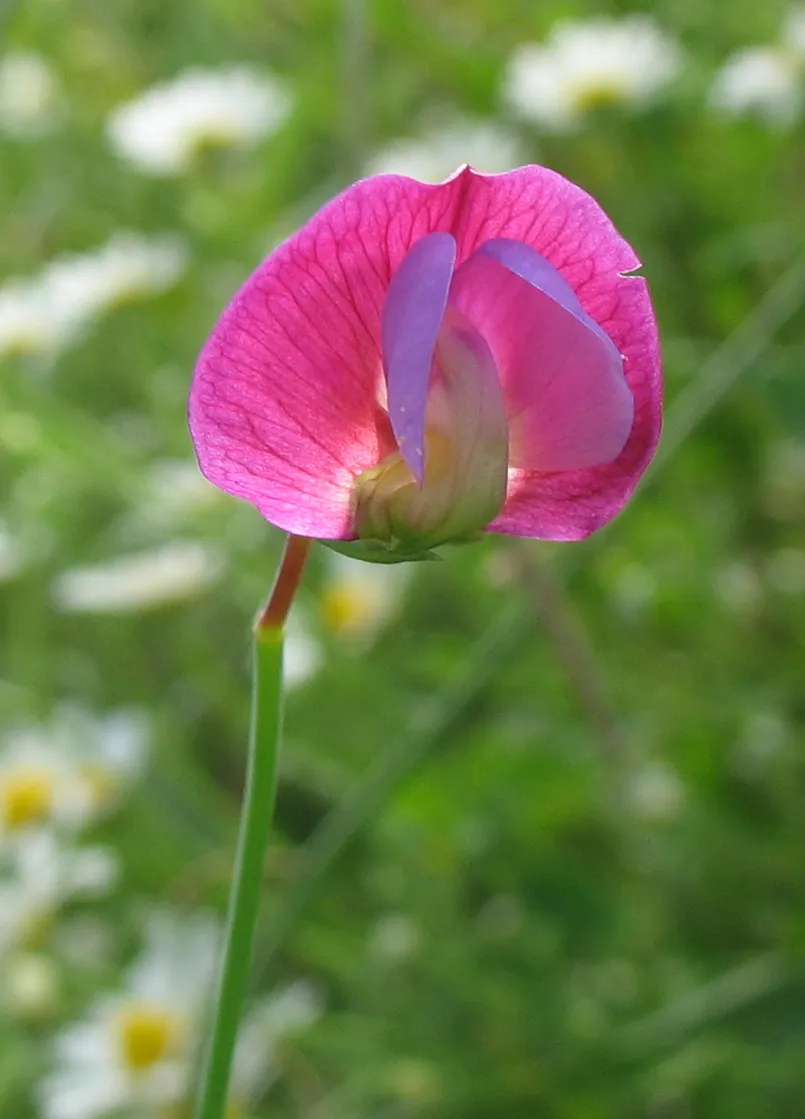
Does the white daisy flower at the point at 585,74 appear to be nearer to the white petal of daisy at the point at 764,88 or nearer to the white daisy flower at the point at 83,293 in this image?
the white petal of daisy at the point at 764,88

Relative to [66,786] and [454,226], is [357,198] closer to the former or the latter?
[454,226]

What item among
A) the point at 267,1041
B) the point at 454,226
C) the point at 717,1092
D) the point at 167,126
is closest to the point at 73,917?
the point at 267,1041

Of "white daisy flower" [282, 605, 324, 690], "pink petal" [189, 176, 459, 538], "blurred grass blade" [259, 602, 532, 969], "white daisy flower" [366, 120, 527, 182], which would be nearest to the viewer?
"pink petal" [189, 176, 459, 538]

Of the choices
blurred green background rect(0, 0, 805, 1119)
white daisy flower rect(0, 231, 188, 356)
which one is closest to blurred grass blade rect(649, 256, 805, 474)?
blurred green background rect(0, 0, 805, 1119)

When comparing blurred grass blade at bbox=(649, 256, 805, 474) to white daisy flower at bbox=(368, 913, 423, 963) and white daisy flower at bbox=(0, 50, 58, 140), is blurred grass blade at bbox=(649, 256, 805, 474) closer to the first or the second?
white daisy flower at bbox=(368, 913, 423, 963)

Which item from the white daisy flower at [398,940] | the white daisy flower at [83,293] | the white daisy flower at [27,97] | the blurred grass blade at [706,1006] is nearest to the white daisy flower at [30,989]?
the white daisy flower at [398,940]
